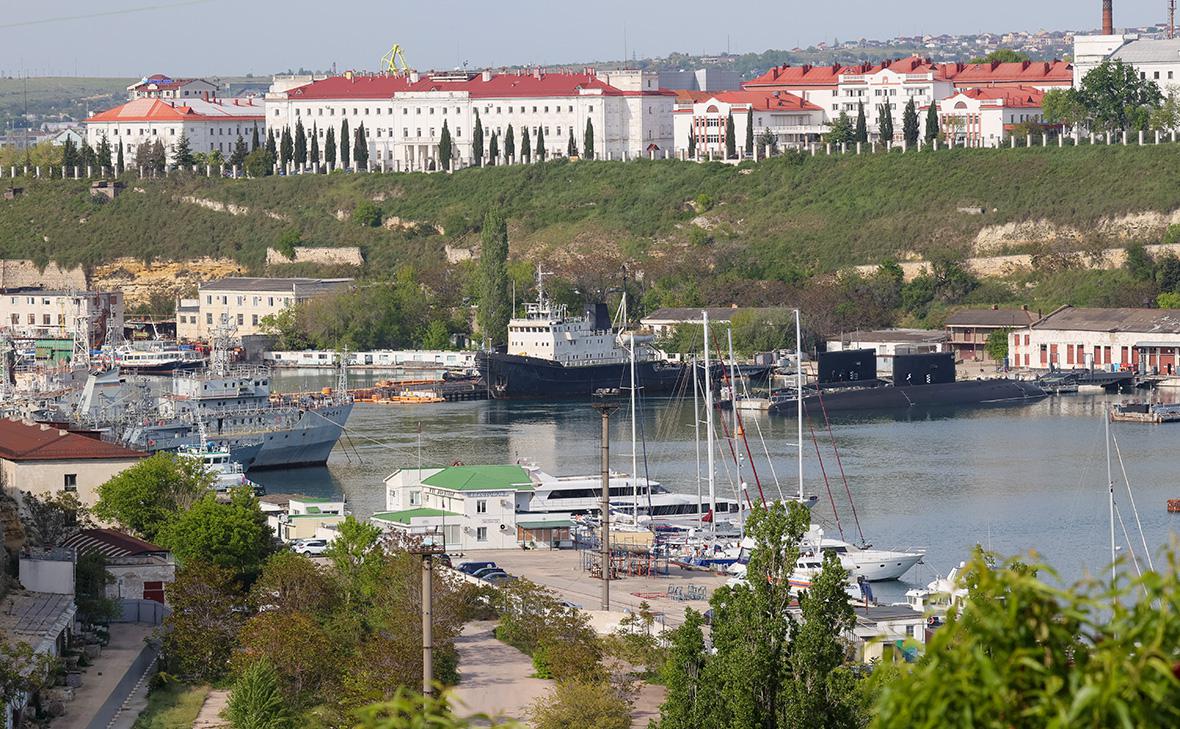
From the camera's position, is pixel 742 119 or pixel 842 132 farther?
pixel 742 119

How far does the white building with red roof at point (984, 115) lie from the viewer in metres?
78.1

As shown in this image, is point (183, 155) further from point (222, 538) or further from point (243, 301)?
point (222, 538)

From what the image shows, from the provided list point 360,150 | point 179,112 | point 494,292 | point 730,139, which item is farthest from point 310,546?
point 179,112

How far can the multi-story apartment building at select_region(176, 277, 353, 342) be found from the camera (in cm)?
7225

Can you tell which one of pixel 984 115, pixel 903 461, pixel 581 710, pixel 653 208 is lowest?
pixel 903 461

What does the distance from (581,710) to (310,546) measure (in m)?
12.2

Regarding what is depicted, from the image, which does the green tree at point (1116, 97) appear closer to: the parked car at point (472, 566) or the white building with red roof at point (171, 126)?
the white building with red roof at point (171, 126)

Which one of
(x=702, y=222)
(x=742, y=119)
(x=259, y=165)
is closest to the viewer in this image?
(x=702, y=222)

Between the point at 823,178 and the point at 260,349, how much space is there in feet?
65.8

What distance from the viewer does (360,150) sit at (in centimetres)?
8688

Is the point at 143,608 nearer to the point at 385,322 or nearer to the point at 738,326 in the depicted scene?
the point at 738,326

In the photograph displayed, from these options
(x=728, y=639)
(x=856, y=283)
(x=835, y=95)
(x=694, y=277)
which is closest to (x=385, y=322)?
(x=694, y=277)

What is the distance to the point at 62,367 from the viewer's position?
167ft

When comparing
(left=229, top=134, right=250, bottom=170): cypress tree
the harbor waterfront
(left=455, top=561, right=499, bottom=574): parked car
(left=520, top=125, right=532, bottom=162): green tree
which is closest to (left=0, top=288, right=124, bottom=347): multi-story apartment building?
(left=229, top=134, right=250, bottom=170): cypress tree
